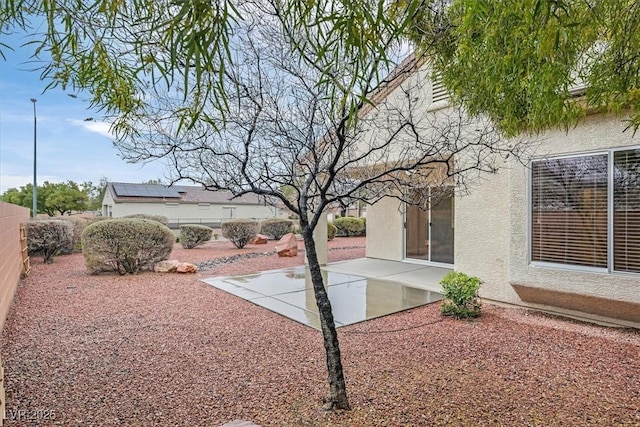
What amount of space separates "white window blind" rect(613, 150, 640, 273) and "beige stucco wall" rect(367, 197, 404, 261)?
6728mm

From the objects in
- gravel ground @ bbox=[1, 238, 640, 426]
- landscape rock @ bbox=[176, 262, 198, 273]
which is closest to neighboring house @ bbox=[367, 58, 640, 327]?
gravel ground @ bbox=[1, 238, 640, 426]

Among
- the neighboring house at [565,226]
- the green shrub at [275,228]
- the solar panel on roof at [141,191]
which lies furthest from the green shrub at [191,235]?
the solar panel on roof at [141,191]

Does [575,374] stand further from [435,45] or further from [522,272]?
[435,45]

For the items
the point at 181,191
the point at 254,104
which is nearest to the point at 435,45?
the point at 254,104

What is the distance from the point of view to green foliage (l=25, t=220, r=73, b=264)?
1110 cm

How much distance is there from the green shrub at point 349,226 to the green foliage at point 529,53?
1836cm

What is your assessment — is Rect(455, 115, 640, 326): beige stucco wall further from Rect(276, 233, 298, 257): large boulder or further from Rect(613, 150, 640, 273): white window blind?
Rect(276, 233, 298, 257): large boulder

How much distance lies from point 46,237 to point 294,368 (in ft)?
36.2

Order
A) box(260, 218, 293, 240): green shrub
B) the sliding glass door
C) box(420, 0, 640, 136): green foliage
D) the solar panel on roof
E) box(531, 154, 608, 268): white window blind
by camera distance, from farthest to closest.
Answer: the solar panel on roof → box(260, 218, 293, 240): green shrub → the sliding glass door → box(531, 154, 608, 268): white window blind → box(420, 0, 640, 136): green foliage

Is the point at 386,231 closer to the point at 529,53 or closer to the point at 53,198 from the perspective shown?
the point at 529,53

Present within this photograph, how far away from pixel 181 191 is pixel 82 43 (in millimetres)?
33743

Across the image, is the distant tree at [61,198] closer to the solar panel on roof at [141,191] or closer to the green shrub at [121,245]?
the solar panel on roof at [141,191]

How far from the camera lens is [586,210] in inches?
219

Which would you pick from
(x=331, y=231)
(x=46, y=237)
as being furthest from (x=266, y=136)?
(x=331, y=231)
